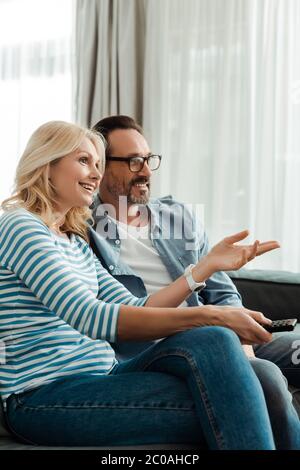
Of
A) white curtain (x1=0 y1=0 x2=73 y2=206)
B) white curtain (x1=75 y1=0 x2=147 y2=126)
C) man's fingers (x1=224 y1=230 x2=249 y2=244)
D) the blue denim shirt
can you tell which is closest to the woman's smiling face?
the blue denim shirt

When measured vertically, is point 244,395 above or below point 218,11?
below

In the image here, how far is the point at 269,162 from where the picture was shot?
332cm

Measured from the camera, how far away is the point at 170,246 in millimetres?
2123

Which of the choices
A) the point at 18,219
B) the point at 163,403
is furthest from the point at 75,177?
the point at 163,403

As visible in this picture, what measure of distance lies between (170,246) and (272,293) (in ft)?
1.57

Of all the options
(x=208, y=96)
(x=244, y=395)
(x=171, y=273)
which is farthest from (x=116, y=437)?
(x=208, y=96)

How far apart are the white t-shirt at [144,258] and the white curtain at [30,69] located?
216 cm

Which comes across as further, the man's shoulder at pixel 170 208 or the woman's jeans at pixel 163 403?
the man's shoulder at pixel 170 208

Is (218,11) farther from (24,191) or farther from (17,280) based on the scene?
(17,280)

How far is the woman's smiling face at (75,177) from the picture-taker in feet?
5.39

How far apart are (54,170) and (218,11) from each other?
2.14m

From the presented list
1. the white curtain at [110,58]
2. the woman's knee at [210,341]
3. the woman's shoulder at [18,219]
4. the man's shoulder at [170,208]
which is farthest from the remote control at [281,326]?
the white curtain at [110,58]

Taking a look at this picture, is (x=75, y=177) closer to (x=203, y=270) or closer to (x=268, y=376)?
(x=203, y=270)

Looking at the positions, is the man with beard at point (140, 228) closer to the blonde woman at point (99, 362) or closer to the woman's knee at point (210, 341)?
the blonde woman at point (99, 362)
